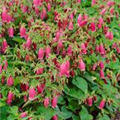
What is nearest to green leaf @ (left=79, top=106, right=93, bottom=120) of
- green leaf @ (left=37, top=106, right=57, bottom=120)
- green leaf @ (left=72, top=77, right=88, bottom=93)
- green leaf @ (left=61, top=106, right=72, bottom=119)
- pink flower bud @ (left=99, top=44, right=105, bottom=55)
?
green leaf @ (left=61, top=106, right=72, bottom=119)

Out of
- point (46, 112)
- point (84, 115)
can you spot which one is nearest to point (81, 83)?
point (84, 115)

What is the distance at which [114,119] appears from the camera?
507cm

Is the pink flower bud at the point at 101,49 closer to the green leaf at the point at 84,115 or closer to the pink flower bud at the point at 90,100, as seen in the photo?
the pink flower bud at the point at 90,100

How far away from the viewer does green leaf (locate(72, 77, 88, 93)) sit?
4340mm

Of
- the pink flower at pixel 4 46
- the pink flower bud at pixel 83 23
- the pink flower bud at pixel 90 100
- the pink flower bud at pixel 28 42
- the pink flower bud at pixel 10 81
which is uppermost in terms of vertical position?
the pink flower bud at pixel 83 23

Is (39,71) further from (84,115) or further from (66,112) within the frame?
(84,115)

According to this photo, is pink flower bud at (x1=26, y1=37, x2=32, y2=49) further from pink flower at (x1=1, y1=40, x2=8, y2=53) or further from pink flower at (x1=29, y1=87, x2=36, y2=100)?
pink flower at (x1=29, y1=87, x2=36, y2=100)

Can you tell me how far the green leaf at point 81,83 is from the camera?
14.2ft

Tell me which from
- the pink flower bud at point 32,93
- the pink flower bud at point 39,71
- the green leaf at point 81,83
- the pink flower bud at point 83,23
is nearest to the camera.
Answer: the pink flower bud at point 32,93

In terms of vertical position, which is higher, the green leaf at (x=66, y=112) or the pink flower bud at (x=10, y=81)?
the pink flower bud at (x=10, y=81)

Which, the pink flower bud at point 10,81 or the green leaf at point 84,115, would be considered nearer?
the pink flower bud at point 10,81

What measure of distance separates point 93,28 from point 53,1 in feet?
2.98

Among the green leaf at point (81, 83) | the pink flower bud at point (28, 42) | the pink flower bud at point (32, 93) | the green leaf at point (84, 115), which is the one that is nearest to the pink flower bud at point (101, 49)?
the green leaf at point (81, 83)

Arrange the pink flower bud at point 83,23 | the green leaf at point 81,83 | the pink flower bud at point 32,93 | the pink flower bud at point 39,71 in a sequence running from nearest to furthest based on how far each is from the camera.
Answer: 1. the pink flower bud at point 32,93
2. the pink flower bud at point 39,71
3. the pink flower bud at point 83,23
4. the green leaf at point 81,83
